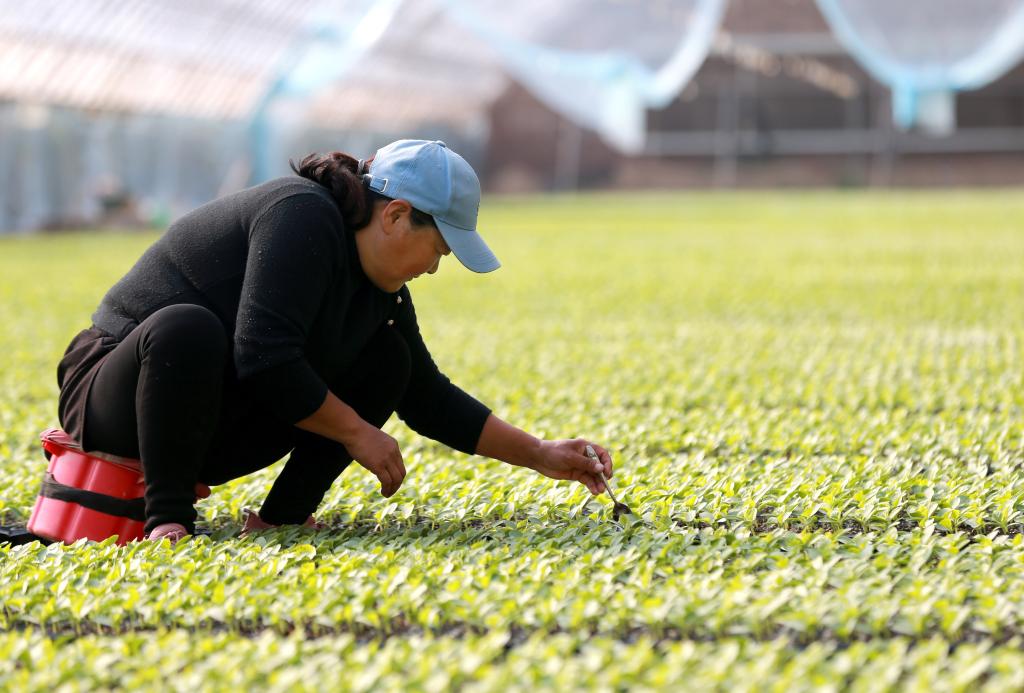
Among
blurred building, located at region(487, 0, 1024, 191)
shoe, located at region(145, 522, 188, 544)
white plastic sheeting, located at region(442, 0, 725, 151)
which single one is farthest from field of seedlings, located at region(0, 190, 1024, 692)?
blurred building, located at region(487, 0, 1024, 191)

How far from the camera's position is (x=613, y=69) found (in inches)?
832

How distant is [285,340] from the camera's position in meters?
2.55

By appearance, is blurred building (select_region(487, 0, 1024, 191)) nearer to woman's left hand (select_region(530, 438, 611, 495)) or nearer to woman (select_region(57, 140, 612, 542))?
woman's left hand (select_region(530, 438, 611, 495))

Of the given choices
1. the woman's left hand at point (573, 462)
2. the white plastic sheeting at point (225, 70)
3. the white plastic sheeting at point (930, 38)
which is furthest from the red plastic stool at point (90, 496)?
the white plastic sheeting at point (930, 38)

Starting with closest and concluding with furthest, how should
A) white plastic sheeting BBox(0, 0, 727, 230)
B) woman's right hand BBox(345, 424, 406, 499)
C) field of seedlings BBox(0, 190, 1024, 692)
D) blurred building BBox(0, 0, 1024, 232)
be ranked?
field of seedlings BBox(0, 190, 1024, 692)
woman's right hand BBox(345, 424, 406, 499)
white plastic sheeting BBox(0, 0, 727, 230)
blurred building BBox(0, 0, 1024, 232)

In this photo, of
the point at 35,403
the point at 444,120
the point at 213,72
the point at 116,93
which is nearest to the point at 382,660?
the point at 35,403

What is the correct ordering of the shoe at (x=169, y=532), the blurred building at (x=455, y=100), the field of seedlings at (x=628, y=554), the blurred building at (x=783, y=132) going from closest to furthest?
the field of seedlings at (x=628, y=554), the shoe at (x=169, y=532), the blurred building at (x=455, y=100), the blurred building at (x=783, y=132)

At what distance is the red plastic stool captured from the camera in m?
2.82

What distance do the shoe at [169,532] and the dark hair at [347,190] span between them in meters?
0.74

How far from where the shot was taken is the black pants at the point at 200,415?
8.63ft

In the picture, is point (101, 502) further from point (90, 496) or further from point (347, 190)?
point (347, 190)

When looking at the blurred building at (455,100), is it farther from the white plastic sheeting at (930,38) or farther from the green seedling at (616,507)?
the green seedling at (616,507)

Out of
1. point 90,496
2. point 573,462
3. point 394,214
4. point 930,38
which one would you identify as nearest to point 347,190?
point 394,214

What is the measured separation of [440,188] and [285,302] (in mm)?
380
